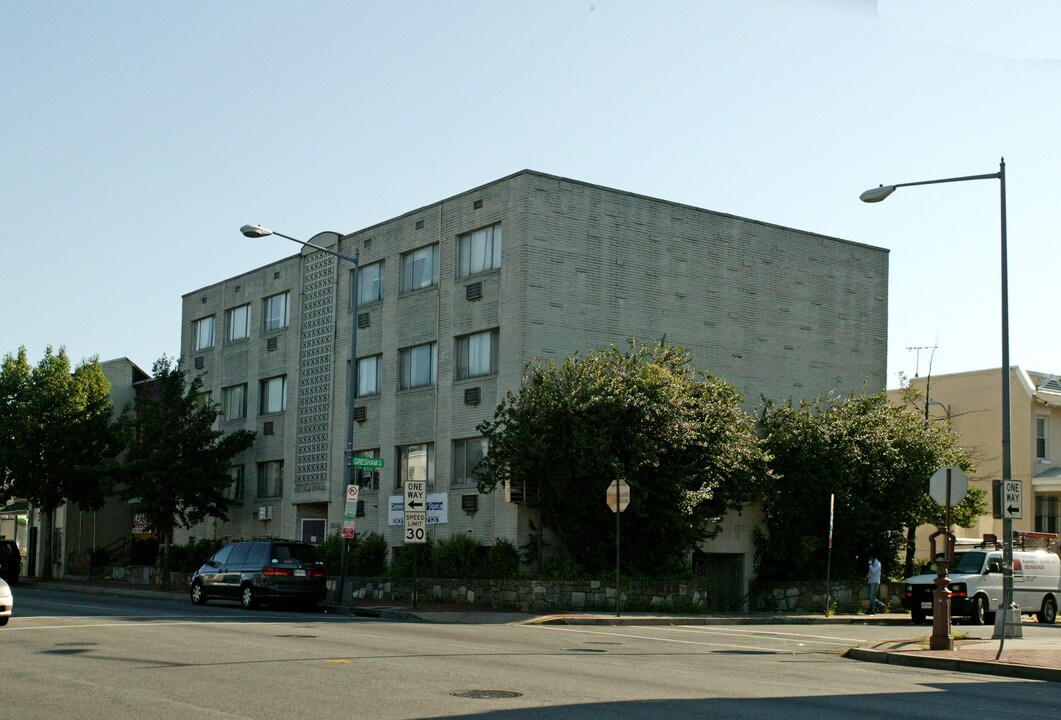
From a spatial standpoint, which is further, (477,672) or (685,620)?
(685,620)

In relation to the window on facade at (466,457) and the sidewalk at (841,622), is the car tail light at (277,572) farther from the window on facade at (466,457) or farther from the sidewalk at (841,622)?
the window on facade at (466,457)

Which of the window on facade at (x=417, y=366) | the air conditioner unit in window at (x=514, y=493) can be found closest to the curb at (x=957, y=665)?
the air conditioner unit in window at (x=514, y=493)

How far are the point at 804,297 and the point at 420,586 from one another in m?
15.1

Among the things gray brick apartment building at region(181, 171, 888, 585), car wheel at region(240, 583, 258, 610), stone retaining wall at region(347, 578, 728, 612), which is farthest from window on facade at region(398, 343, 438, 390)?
car wheel at region(240, 583, 258, 610)

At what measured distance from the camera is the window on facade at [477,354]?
3397cm

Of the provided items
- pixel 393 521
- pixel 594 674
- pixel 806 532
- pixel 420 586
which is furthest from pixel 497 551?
pixel 594 674

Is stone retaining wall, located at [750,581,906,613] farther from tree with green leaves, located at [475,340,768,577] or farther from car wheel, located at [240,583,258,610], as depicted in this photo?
car wheel, located at [240,583,258,610]

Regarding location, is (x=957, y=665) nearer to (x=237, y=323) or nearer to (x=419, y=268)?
(x=419, y=268)

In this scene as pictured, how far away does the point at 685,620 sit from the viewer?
Result: 89.4 ft

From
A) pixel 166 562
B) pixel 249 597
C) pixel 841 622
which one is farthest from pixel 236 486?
pixel 841 622

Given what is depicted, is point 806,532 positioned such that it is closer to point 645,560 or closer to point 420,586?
point 645,560

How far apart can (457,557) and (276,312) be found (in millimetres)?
15483

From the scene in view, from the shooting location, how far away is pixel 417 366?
121 feet

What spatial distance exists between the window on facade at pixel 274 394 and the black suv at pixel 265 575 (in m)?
12.8
